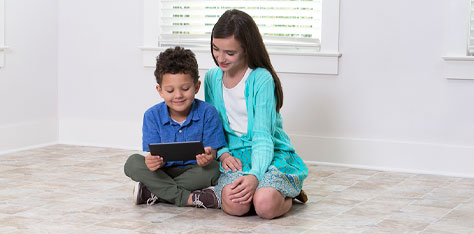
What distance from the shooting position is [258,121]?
247 centimetres

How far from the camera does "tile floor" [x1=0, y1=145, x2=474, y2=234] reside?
2.25 metres

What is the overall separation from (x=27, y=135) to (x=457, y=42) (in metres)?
2.39

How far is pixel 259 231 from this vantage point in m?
2.20

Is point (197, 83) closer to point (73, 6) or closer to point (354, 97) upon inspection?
point (354, 97)

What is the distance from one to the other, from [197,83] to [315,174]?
0.98 metres

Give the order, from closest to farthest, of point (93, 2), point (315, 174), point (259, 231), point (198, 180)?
1. point (259, 231)
2. point (198, 180)
3. point (315, 174)
4. point (93, 2)

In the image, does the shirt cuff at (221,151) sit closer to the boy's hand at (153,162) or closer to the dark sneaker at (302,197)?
the boy's hand at (153,162)

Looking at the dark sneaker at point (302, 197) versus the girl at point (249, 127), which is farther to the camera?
the dark sneaker at point (302, 197)

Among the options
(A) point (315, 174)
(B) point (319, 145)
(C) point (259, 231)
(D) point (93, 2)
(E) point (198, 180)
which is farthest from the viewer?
(D) point (93, 2)

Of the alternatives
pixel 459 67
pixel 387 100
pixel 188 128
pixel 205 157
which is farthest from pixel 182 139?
pixel 459 67

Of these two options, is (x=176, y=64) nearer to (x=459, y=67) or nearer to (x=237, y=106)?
(x=237, y=106)

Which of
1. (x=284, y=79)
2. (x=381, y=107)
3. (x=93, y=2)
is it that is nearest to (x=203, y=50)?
(x=284, y=79)

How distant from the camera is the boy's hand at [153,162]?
239cm

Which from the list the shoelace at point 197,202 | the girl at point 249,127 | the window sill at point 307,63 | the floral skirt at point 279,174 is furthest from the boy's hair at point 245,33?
the window sill at point 307,63
